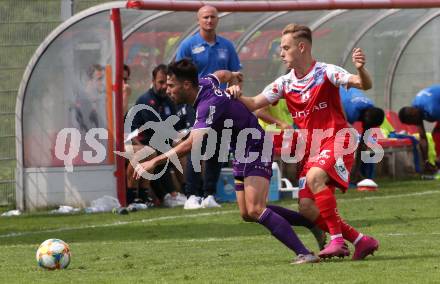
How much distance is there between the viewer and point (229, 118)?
9797mm

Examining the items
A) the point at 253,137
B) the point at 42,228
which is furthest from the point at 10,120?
the point at 253,137

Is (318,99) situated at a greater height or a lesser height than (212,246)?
greater

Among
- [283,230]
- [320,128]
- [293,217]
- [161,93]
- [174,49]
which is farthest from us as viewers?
[174,49]

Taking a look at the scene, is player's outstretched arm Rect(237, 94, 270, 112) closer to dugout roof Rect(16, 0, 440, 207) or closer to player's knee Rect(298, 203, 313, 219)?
player's knee Rect(298, 203, 313, 219)

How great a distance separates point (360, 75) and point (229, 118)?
43.5 inches

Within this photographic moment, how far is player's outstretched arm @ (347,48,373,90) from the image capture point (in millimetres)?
9367

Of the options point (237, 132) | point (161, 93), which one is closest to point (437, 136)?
point (161, 93)

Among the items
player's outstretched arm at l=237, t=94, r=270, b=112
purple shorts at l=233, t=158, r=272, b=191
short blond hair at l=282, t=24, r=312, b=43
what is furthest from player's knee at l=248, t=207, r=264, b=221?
short blond hair at l=282, t=24, r=312, b=43

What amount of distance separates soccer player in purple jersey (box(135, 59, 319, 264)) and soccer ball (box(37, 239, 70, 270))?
115 centimetres

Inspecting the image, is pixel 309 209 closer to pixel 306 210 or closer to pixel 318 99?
pixel 306 210

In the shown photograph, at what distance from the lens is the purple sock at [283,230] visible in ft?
31.0

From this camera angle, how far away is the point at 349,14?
68.3 feet

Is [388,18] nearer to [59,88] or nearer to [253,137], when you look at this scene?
[59,88]

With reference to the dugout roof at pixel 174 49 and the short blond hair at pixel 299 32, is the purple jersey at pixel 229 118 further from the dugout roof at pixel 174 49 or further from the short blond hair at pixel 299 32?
the dugout roof at pixel 174 49
